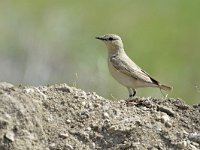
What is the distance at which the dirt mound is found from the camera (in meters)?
11.7

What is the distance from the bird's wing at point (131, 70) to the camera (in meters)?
15.4

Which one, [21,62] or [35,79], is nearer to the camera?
[35,79]

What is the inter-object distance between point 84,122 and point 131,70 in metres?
3.55

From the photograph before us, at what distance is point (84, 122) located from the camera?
12.1m

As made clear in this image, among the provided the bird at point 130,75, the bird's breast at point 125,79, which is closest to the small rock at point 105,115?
the bird at point 130,75

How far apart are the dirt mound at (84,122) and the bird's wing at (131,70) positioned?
2786 mm

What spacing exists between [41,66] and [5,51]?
139cm

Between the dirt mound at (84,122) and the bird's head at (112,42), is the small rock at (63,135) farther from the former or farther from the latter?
the bird's head at (112,42)

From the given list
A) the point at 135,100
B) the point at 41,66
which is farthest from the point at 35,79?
the point at 135,100

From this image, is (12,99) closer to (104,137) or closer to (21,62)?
(104,137)

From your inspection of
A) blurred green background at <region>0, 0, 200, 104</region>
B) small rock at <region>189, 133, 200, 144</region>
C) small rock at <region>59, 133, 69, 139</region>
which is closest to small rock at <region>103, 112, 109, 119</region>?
small rock at <region>59, 133, 69, 139</region>

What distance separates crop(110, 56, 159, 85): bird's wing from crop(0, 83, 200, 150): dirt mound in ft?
9.14

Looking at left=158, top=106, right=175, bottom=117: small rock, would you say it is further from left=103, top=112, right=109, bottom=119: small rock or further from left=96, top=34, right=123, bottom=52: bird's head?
left=96, top=34, right=123, bottom=52: bird's head

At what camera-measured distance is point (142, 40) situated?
2297 cm
